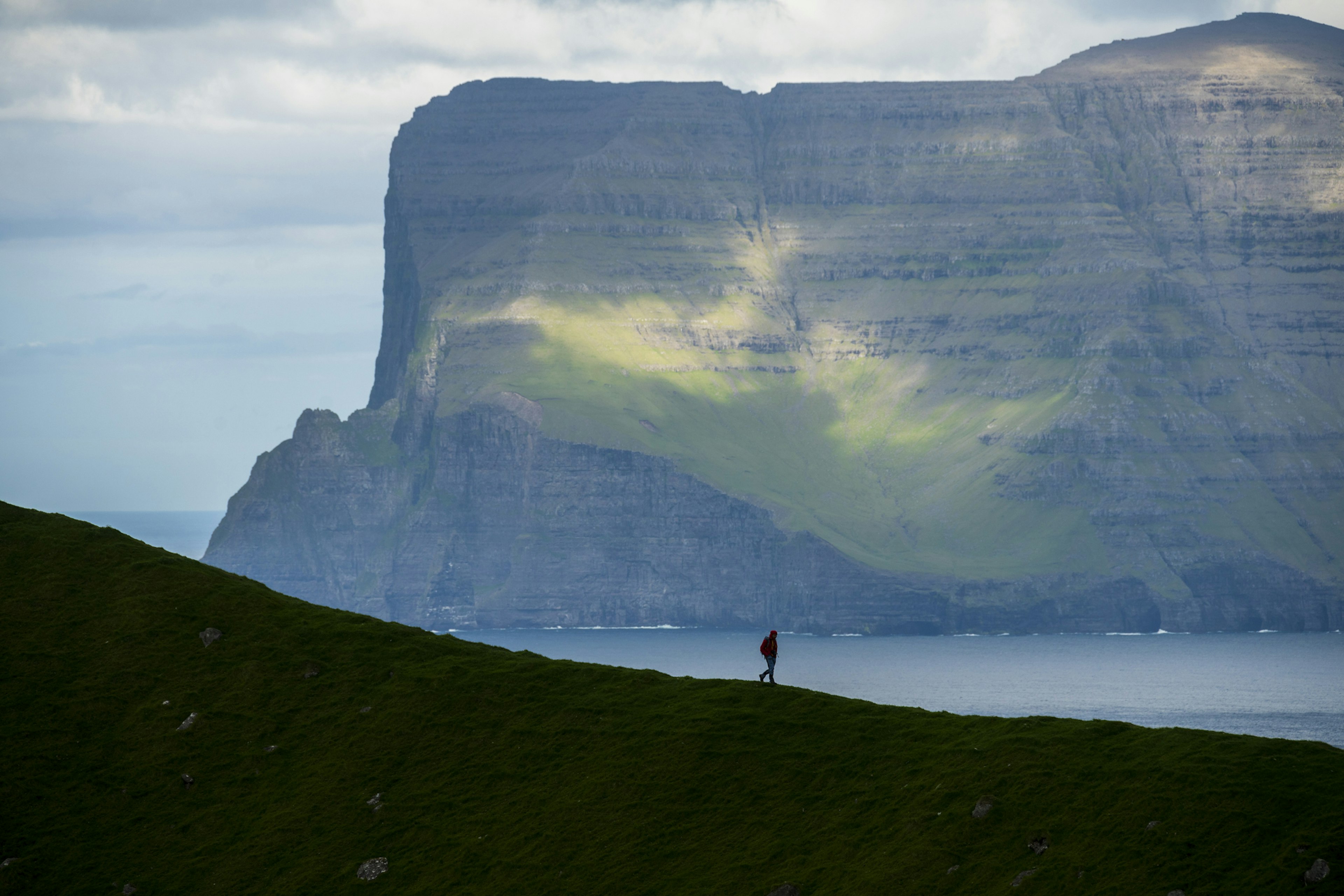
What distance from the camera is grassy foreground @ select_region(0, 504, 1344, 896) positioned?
63906mm

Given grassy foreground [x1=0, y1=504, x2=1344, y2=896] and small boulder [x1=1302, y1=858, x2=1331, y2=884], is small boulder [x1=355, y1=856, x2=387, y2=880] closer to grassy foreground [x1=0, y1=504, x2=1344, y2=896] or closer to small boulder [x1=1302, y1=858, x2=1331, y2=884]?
grassy foreground [x1=0, y1=504, x2=1344, y2=896]

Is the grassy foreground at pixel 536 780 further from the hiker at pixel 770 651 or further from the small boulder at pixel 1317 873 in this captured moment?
the hiker at pixel 770 651

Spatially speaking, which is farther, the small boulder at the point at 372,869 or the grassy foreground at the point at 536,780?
the small boulder at the point at 372,869

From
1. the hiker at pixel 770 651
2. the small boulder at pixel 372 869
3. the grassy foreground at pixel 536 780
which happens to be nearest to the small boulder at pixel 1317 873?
the grassy foreground at pixel 536 780

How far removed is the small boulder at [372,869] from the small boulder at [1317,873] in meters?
35.1

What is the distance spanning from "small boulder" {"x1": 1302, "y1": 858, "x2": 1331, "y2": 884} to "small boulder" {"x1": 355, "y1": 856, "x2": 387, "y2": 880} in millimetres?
35075

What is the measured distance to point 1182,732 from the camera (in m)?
71.2

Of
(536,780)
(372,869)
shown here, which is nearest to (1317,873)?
(536,780)

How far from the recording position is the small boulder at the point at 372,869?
69.8 metres

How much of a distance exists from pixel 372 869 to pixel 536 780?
8.44 metres

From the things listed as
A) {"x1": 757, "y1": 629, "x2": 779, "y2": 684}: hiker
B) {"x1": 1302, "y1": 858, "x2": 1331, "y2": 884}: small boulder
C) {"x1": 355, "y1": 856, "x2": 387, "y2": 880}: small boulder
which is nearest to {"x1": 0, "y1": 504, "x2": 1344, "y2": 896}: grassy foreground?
{"x1": 1302, "y1": 858, "x2": 1331, "y2": 884}: small boulder

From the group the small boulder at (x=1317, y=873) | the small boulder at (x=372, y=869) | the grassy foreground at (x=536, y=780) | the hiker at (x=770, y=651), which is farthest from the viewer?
the hiker at (x=770, y=651)

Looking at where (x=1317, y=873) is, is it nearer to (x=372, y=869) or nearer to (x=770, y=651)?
(x=770, y=651)

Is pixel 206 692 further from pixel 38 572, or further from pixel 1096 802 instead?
pixel 1096 802
